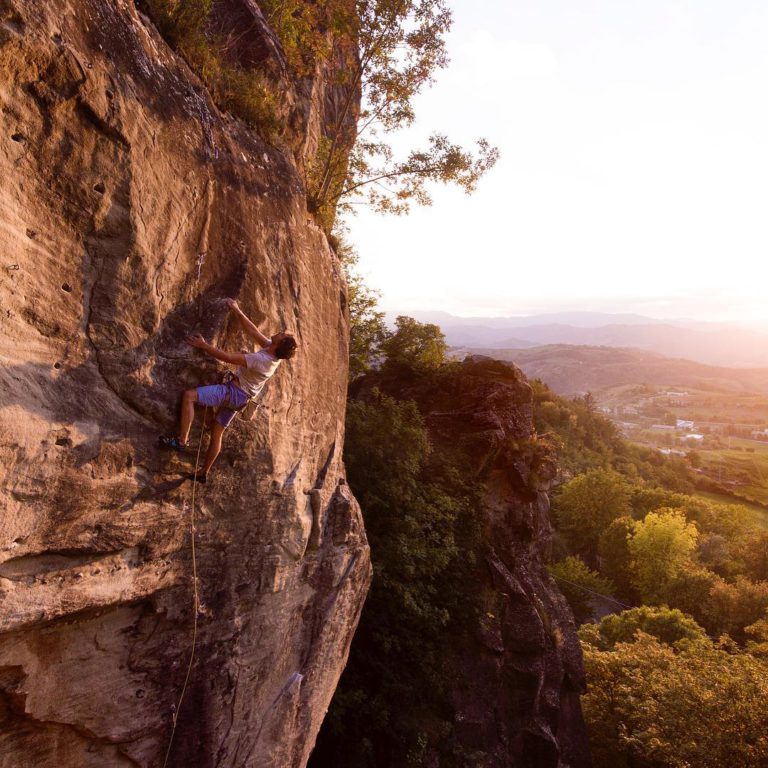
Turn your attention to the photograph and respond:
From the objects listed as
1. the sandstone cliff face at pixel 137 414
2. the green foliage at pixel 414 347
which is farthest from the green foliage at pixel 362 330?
the sandstone cliff face at pixel 137 414

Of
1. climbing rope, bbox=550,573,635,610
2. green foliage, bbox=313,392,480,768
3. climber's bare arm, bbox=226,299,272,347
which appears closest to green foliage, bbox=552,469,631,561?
climbing rope, bbox=550,573,635,610

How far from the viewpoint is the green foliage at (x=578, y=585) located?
1318 inches

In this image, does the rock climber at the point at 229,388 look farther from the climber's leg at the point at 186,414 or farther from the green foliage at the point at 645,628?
the green foliage at the point at 645,628

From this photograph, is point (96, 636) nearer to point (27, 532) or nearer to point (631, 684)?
point (27, 532)

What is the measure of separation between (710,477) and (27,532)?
11200cm

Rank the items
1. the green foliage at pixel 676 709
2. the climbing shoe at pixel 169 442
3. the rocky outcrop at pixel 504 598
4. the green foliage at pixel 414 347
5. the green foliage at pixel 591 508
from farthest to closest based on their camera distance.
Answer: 1. the green foliage at pixel 591 508
2. the green foliage at pixel 414 347
3. the rocky outcrop at pixel 504 598
4. the green foliage at pixel 676 709
5. the climbing shoe at pixel 169 442

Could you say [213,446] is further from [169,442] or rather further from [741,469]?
[741,469]

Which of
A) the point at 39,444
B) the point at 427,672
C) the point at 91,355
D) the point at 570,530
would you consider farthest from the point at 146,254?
the point at 570,530

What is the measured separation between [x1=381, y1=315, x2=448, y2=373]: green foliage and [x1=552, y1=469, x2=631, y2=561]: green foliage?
1320 inches

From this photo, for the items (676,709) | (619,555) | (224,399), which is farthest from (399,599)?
(619,555)

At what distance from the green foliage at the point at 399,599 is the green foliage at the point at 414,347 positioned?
4103 millimetres

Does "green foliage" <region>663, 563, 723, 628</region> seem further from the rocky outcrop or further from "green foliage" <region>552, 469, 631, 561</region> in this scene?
the rocky outcrop

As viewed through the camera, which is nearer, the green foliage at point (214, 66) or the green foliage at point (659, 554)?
the green foliage at point (214, 66)

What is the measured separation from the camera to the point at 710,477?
3590 inches
